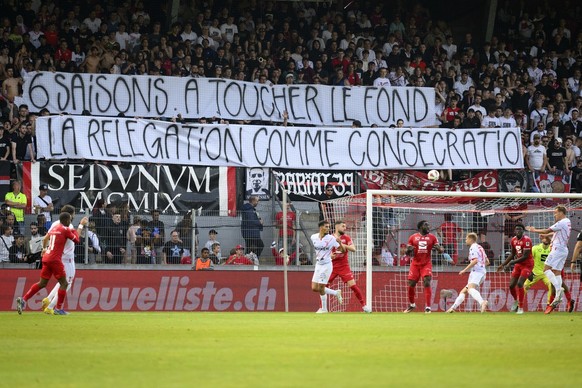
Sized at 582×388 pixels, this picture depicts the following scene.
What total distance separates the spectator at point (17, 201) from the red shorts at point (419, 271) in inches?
329

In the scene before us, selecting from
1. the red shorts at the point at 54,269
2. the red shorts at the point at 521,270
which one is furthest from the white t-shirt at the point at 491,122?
the red shorts at the point at 54,269

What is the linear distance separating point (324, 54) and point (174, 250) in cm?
871

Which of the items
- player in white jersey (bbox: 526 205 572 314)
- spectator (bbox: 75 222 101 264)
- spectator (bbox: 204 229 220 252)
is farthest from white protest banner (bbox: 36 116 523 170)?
player in white jersey (bbox: 526 205 572 314)

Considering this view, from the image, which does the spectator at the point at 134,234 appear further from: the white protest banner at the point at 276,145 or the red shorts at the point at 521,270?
the red shorts at the point at 521,270

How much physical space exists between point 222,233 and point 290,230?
5.39 ft

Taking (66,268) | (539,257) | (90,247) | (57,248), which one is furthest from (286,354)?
(539,257)

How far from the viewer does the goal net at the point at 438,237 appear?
24906 mm

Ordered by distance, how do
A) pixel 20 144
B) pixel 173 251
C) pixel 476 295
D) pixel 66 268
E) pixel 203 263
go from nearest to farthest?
pixel 66 268 < pixel 476 295 < pixel 173 251 < pixel 203 263 < pixel 20 144

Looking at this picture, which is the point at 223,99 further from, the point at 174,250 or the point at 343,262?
the point at 343,262

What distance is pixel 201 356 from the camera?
10.4m

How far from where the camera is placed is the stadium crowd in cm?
2719

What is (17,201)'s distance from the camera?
76.6 ft

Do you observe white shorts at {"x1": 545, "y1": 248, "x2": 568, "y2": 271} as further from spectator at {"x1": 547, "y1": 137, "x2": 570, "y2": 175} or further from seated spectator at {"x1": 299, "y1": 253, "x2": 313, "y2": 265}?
spectator at {"x1": 547, "y1": 137, "x2": 570, "y2": 175}

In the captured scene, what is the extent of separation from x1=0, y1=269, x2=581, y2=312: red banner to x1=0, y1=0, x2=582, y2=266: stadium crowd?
3481 mm
